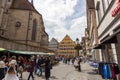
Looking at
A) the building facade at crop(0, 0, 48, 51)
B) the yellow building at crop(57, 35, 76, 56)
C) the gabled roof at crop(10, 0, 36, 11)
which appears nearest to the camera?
the building facade at crop(0, 0, 48, 51)

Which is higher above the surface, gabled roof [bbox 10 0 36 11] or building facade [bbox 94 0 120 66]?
gabled roof [bbox 10 0 36 11]

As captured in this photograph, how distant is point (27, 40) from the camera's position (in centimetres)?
3781

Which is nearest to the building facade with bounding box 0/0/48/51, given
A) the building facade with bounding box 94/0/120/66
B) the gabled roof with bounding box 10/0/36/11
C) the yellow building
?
the gabled roof with bounding box 10/0/36/11

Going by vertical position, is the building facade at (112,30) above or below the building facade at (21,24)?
below

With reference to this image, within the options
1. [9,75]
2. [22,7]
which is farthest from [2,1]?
[9,75]

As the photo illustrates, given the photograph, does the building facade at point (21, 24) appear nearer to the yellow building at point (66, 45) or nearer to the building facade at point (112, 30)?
the building facade at point (112, 30)

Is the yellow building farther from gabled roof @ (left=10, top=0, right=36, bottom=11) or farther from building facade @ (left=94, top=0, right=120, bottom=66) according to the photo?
building facade @ (left=94, top=0, right=120, bottom=66)

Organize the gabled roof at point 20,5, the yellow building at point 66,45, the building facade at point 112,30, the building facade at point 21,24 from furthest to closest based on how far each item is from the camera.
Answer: the yellow building at point 66,45, the gabled roof at point 20,5, the building facade at point 21,24, the building facade at point 112,30

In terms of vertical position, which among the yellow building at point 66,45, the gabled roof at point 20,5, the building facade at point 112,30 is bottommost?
the building facade at point 112,30

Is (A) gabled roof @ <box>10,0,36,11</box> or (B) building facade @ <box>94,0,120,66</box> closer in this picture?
(B) building facade @ <box>94,0,120,66</box>

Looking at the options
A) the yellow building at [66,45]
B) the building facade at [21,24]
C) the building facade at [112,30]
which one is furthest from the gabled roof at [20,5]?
the yellow building at [66,45]

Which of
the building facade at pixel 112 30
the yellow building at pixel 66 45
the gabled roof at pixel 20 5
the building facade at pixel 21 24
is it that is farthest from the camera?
the yellow building at pixel 66 45

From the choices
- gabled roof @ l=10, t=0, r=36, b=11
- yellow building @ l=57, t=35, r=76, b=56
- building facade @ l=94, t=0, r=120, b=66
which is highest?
gabled roof @ l=10, t=0, r=36, b=11

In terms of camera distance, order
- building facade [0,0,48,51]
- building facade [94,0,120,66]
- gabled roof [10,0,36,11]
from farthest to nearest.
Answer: gabled roof [10,0,36,11], building facade [0,0,48,51], building facade [94,0,120,66]
